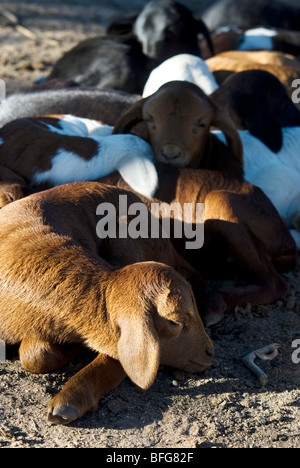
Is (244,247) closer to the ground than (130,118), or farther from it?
closer to the ground

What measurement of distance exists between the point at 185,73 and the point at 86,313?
3.47 m

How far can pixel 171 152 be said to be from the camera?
191 inches

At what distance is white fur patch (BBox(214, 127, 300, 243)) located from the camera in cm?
530

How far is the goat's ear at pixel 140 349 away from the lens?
310cm

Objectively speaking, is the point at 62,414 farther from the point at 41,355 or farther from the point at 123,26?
the point at 123,26

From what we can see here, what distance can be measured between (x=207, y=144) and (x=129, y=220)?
1266 millimetres

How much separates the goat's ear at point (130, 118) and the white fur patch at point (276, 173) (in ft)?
2.04

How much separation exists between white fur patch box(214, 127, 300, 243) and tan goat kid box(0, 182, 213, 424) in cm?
197

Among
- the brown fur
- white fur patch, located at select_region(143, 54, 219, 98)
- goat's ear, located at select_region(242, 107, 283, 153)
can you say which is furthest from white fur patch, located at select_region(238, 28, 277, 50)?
goat's ear, located at select_region(242, 107, 283, 153)

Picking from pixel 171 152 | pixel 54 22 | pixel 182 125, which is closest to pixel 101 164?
pixel 171 152

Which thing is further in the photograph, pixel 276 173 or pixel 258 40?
pixel 258 40

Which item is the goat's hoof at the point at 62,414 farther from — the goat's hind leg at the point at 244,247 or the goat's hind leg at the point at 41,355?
the goat's hind leg at the point at 244,247

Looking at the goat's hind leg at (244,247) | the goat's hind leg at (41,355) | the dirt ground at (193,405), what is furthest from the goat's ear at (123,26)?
the goat's hind leg at (41,355)

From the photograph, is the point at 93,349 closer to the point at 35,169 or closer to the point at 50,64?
the point at 35,169
